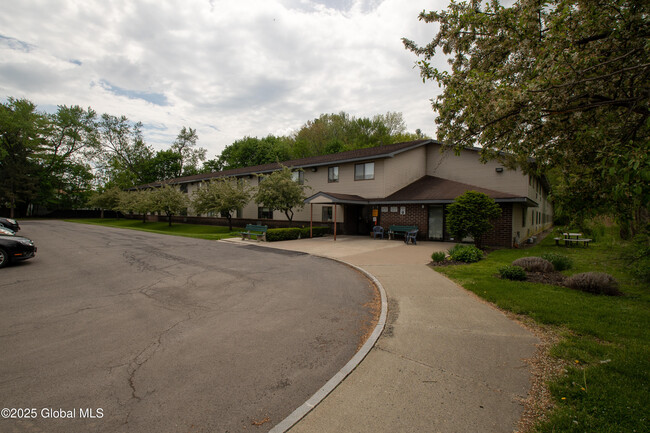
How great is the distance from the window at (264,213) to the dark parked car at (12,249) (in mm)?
20463

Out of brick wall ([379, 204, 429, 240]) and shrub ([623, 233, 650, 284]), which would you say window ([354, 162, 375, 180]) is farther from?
shrub ([623, 233, 650, 284])

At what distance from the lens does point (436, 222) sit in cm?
1969

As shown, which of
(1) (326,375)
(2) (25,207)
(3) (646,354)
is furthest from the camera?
(2) (25,207)

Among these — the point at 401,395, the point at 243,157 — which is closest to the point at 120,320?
the point at 401,395

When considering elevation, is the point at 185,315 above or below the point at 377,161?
below

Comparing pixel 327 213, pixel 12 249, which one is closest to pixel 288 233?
pixel 327 213

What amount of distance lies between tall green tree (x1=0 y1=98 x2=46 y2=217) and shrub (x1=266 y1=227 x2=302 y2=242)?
52372 millimetres

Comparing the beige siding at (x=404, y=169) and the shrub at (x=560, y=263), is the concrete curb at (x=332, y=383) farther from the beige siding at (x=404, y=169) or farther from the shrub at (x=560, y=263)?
the beige siding at (x=404, y=169)

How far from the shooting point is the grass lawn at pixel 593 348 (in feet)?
8.87

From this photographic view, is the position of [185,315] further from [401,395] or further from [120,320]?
[401,395]

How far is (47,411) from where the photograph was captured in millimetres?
2900

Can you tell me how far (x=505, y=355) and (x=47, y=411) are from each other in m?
5.32

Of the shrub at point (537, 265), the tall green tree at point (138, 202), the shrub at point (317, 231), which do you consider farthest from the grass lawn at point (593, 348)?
the tall green tree at point (138, 202)

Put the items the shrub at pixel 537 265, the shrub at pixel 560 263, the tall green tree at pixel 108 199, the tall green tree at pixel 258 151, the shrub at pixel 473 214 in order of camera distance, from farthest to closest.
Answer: the tall green tree at pixel 258 151
the tall green tree at pixel 108 199
the shrub at pixel 473 214
the shrub at pixel 560 263
the shrub at pixel 537 265
